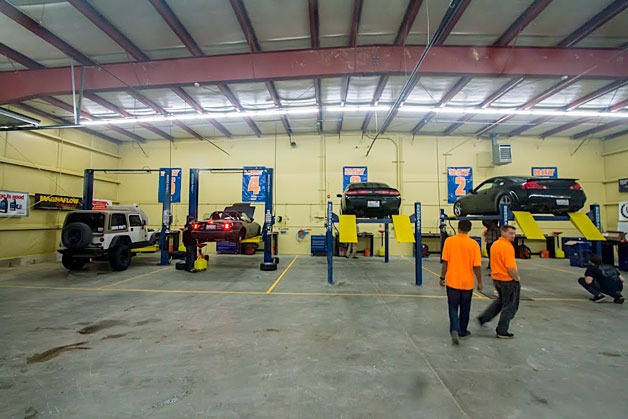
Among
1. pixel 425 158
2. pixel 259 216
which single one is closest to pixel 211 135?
pixel 259 216

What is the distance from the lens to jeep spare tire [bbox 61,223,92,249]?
6754 mm

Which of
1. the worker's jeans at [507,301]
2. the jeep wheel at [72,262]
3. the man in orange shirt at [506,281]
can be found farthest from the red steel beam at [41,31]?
the worker's jeans at [507,301]

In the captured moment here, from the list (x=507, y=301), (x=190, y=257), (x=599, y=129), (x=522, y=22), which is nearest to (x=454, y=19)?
(x=522, y=22)

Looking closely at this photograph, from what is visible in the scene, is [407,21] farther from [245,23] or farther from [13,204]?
[13,204]

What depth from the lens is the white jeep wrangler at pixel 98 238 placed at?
681 centimetres

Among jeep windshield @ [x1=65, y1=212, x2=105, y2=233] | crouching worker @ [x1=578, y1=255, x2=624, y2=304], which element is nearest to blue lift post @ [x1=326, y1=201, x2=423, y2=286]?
crouching worker @ [x1=578, y1=255, x2=624, y2=304]

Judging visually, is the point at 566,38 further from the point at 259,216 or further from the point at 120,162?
the point at 120,162

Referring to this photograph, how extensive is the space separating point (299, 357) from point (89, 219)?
8006 mm

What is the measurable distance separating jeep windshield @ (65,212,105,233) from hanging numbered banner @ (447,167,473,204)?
529 inches

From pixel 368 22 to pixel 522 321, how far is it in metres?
6.54

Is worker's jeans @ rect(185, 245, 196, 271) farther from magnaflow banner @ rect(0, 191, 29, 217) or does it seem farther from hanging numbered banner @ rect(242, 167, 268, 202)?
magnaflow banner @ rect(0, 191, 29, 217)

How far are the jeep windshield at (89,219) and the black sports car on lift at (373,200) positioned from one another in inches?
278

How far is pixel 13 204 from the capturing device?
8.65 metres

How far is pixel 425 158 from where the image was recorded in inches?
484
